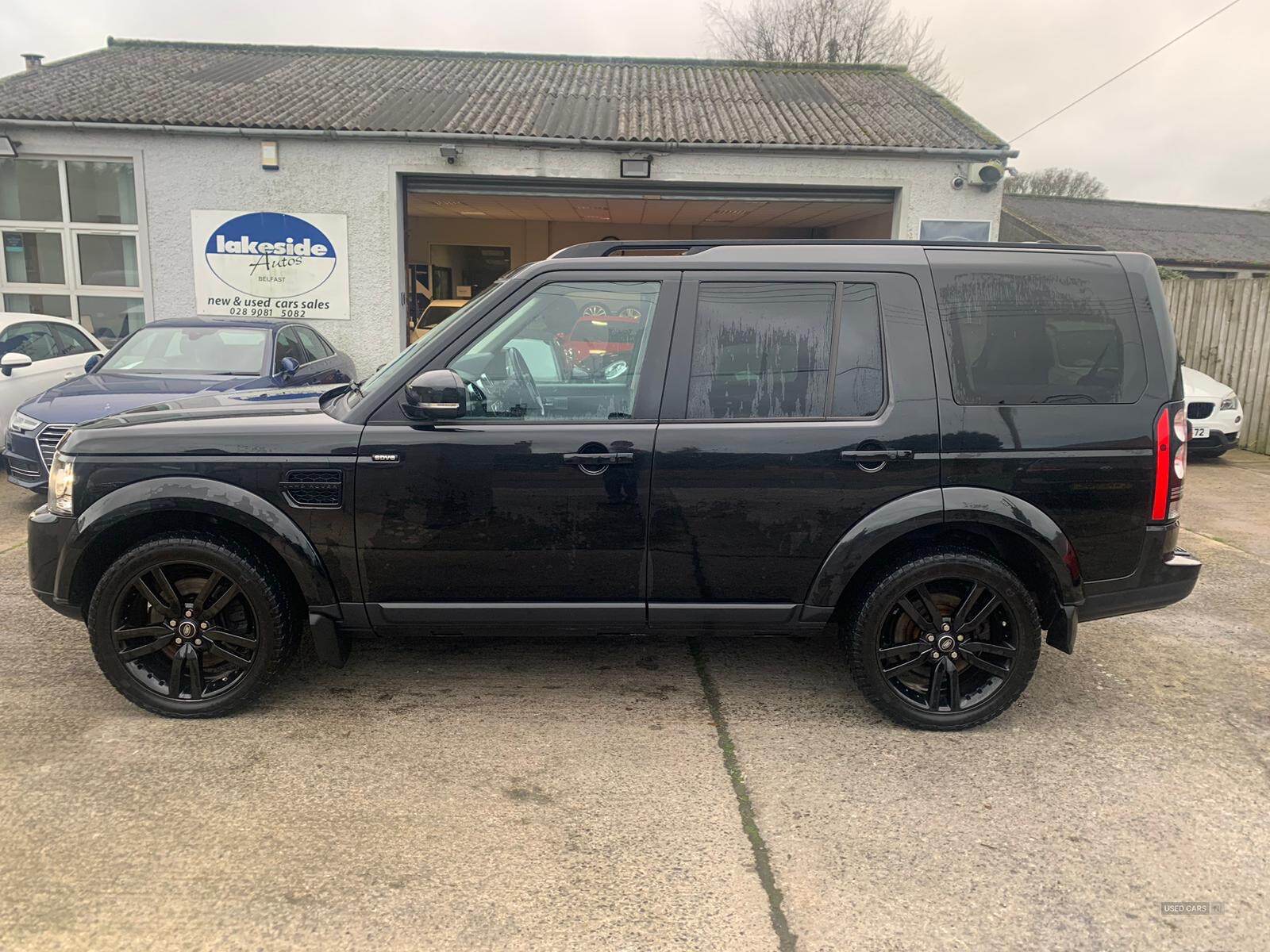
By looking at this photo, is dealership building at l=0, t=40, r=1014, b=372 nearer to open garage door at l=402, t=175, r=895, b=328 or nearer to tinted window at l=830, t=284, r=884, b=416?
open garage door at l=402, t=175, r=895, b=328

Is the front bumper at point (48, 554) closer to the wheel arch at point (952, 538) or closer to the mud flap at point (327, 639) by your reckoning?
the mud flap at point (327, 639)

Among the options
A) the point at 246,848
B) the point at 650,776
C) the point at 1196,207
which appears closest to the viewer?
the point at 246,848

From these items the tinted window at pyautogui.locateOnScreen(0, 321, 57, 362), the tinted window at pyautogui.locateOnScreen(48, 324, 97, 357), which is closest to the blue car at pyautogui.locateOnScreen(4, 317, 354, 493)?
the tinted window at pyautogui.locateOnScreen(0, 321, 57, 362)

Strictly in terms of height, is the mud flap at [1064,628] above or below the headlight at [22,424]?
below

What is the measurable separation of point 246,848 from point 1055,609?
3.07 metres

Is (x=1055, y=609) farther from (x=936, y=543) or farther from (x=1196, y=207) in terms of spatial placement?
(x=1196, y=207)

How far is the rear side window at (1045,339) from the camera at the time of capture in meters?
3.27

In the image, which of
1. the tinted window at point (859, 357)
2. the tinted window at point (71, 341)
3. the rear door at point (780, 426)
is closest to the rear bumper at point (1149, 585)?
the rear door at point (780, 426)

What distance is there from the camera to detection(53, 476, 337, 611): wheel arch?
322 centimetres

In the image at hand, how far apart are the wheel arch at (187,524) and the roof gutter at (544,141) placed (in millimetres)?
9159

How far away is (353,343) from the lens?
11.8 m

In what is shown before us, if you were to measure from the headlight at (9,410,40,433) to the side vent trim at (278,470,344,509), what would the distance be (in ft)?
14.3

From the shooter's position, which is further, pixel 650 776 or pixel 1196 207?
pixel 1196 207

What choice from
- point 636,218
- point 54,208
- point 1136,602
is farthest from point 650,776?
point 636,218
